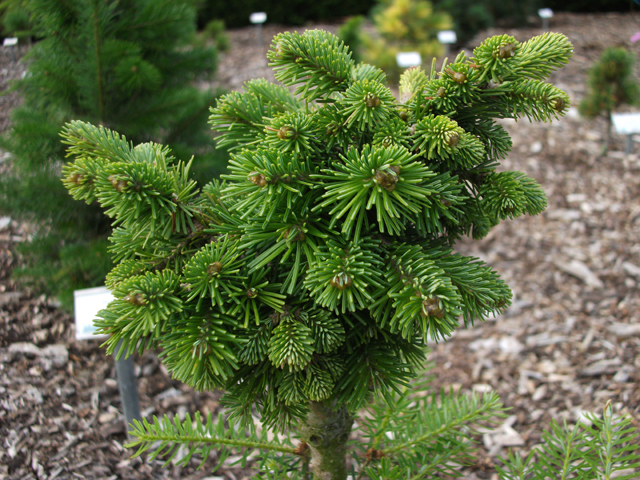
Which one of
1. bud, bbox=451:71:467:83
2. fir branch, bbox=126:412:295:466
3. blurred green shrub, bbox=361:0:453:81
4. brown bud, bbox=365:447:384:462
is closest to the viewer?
bud, bbox=451:71:467:83

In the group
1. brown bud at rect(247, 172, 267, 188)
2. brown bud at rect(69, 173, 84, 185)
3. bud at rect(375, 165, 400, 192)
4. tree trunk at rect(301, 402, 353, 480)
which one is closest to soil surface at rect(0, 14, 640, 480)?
tree trunk at rect(301, 402, 353, 480)

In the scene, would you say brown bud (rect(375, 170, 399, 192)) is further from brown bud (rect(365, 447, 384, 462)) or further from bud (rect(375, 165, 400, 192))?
brown bud (rect(365, 447, 384, 462))

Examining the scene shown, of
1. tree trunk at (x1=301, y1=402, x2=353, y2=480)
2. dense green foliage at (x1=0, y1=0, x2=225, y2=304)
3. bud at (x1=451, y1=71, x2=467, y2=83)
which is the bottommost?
tree trunk at (x1=301, y1=402, x2=353, y2=480)

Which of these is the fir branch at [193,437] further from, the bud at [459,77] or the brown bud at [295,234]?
the bud at [459,77]

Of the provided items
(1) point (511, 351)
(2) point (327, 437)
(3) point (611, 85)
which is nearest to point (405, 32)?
(3) point (611, 85)

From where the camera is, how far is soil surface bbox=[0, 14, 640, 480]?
1.62m

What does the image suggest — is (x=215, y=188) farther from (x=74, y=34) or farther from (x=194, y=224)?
(x=74, y=34)

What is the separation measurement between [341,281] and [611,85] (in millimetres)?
3906

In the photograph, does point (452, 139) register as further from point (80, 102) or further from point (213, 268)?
point (80, 102)

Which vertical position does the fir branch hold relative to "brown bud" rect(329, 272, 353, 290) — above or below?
below

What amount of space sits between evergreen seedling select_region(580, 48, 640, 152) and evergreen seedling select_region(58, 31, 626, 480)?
344 cm

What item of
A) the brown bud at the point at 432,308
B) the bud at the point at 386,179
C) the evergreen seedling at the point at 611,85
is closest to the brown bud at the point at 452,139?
the bud at the point at 386,179

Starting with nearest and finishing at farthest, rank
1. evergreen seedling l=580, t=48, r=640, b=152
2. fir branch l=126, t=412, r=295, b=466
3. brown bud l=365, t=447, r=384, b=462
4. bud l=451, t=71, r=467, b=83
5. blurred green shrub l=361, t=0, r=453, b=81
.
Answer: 1. bud l=451, t=71, r=467, b=83
2. fir branch l=126, t=412, r=295, b=466
3. brown bud l=365, t=447, r=384, b=462
4. evergreen seedling l=580, t=48, r=640, b=152
5. blurred green shrub l=361, t=0, r=453, b=81

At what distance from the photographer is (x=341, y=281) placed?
25.1 inches
